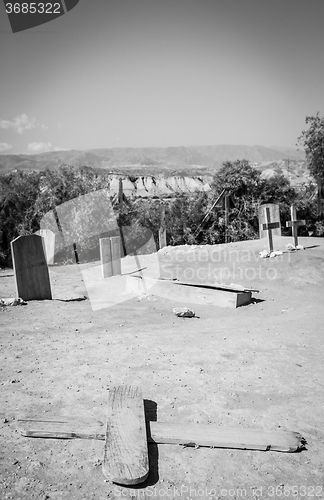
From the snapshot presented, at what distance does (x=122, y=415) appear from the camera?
298cm

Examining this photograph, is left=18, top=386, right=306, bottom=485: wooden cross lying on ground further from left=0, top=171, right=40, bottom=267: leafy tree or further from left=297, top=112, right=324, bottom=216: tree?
left=297, top=112, right=324, bottom=216: tree

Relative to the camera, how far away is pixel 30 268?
7262 millimetres

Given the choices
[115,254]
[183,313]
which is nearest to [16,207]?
[115,254]

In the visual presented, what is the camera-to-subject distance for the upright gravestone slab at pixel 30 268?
709cm

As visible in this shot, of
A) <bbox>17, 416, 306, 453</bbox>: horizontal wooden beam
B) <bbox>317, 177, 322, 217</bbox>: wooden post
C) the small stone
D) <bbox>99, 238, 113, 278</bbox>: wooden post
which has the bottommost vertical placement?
the small stone

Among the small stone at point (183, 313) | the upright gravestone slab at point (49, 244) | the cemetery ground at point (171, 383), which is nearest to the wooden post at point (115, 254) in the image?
the cemetery ground at point (171, 383)

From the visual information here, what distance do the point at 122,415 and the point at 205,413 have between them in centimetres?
77

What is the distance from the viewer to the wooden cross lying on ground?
2620 mm

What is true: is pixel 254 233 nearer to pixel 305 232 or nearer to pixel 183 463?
pixel 305 232

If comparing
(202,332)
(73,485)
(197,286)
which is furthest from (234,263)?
(73,485)

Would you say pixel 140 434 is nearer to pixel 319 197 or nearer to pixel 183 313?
pixel 183 313

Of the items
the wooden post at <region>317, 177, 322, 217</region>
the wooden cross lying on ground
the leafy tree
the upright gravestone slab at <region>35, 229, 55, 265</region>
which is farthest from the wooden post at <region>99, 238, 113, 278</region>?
the wooden post at <region>317, 177, 322, 217</region>

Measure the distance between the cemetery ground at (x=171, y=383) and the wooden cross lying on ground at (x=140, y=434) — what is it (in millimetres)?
55

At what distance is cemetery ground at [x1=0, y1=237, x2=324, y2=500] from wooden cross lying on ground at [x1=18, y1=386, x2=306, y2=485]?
0.06 meters
